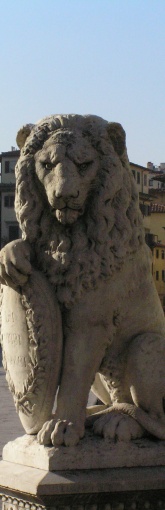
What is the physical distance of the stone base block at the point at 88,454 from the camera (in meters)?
5.45

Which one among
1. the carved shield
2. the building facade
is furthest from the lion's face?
the building facade

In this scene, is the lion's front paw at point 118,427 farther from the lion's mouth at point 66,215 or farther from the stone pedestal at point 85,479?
the lion's mouth at point 66,215

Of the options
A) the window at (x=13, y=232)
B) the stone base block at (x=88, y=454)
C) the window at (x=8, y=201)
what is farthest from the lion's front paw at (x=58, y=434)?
the window at (x=8, y=201)

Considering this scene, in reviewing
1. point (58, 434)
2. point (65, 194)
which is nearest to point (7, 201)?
point (65, 194)

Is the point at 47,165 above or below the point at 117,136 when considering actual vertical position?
below

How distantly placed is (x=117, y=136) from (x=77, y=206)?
38 centimetres

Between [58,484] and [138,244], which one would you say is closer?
[58,484]

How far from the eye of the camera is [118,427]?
18.5 ft

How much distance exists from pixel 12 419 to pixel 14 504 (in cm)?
830

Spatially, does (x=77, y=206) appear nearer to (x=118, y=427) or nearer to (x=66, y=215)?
(x=66, y=215)

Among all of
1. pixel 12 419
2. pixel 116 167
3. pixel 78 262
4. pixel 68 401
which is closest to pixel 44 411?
pixel 68 401

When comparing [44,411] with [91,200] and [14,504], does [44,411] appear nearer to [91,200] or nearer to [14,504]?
[14,504]

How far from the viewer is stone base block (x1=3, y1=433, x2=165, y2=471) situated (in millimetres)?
5445

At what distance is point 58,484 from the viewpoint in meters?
5.38
